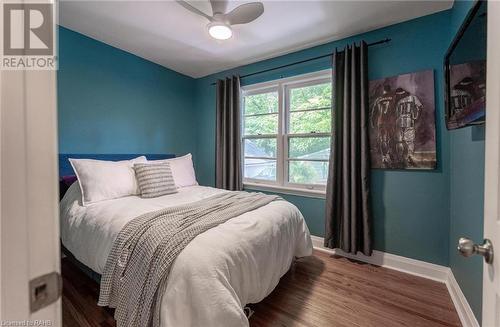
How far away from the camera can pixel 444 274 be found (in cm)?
209

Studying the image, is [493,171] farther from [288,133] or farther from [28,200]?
[288,133]

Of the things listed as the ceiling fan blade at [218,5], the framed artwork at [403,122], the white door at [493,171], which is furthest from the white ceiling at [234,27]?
the white door at [493,171]

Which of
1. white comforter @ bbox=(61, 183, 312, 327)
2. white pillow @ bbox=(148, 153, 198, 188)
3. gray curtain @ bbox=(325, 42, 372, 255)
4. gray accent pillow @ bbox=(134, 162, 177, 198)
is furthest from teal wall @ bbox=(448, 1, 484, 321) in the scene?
white pillow @ bbox=(148, 153, 198, 188)

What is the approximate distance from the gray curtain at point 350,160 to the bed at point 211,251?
53 centimetres

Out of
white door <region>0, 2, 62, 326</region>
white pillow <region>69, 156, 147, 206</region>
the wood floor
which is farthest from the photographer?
white pillow <region>69, 156, 147, 206</region>

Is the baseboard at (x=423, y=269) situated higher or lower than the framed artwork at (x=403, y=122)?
lower

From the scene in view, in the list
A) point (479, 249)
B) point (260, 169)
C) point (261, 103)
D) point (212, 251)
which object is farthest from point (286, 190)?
point (479, 249)

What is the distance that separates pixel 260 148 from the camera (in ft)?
11.1

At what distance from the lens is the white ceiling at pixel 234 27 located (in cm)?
208

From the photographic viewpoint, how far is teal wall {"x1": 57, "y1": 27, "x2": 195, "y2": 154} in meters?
2.47

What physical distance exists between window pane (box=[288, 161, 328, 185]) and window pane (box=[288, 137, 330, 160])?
0.09 meters

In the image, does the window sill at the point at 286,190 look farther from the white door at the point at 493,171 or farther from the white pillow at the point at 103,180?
the white door at the point at 493,171

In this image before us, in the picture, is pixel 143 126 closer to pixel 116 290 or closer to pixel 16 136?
pixel 116 290

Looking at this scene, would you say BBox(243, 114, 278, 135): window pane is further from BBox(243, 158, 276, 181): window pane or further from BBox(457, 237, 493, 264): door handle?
BBox(457, 237, 493, 264): door handle
